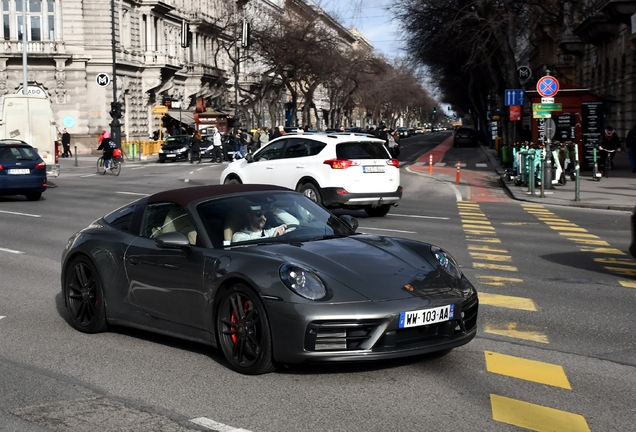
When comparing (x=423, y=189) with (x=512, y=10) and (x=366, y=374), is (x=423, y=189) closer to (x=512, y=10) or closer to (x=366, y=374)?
(x=512, y=10)

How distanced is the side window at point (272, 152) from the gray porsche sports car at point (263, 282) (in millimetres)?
12438

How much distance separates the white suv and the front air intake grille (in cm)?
1240

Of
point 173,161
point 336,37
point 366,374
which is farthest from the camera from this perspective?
point 336,37

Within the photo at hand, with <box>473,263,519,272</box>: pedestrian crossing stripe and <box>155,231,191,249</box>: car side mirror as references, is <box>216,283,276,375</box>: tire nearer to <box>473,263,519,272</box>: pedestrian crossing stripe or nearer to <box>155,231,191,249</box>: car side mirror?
<box>155,231,191,249</box>: car side mirror

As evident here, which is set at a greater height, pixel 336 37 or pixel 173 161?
pixel 336 37

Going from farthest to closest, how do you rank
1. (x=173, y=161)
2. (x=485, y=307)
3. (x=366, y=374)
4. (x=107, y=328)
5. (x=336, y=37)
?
(x=336, y=37) < (x=173, y=161) < (x=485, y=307) < (x=107, y=328) < (x=366, y=374)

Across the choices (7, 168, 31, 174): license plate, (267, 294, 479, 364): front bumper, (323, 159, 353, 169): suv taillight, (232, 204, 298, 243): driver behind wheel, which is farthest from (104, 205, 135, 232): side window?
(7, 168, 31, 174): license plate

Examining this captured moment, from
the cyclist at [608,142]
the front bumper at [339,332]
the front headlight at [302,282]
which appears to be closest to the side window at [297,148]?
the front headlight at [302,282]

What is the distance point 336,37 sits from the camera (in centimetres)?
7581

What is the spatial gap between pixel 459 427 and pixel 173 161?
5245 centimetres

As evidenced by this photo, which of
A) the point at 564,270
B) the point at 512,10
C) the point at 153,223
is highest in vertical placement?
the point at 512,10

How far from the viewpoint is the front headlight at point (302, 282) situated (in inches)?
250

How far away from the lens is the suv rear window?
760 inches

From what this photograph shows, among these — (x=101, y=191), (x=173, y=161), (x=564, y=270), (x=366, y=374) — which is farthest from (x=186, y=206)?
(x=173, y=161)
